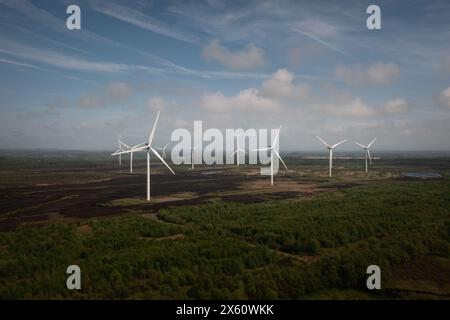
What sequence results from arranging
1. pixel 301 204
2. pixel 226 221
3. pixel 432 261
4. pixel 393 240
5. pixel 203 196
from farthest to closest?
pixel 203 196 < pixel 301 204 < pixel 226 221 < pixel 393 240 < pixel 432 261

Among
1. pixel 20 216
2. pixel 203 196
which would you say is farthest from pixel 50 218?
pixel 203 196

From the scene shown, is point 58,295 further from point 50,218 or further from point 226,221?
point 50,218

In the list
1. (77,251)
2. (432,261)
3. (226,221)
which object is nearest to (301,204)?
(226,221)

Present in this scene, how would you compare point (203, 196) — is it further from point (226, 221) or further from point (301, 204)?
point (226, 221)

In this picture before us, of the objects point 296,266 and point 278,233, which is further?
point 278,233

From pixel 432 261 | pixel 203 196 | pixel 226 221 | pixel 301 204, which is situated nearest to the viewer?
pixel 432 261

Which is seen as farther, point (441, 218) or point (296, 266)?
point (441, 218)
